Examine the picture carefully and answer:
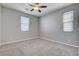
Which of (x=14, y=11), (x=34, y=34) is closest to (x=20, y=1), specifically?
(x=14, y=11)

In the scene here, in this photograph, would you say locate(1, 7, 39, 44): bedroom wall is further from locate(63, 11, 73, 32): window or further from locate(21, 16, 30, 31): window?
locate(63, 11, 73, 32): window

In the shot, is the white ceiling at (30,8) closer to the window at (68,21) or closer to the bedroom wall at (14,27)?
the bedroom wall at (14,27)

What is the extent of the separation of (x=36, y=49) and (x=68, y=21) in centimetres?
88

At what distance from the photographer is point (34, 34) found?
1559 mm

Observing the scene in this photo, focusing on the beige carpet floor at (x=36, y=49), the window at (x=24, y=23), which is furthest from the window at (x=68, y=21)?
the window at (x=24, y=23)

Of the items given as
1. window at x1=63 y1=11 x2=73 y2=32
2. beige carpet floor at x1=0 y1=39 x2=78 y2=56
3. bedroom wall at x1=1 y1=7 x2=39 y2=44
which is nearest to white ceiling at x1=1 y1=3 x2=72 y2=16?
bedroom wall at x1=1 y1=7 x2=39 y2=44

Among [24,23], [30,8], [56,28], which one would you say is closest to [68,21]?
[56,28]

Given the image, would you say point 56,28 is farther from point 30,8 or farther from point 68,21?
point 30,8

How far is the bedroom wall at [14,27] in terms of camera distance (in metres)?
1.42

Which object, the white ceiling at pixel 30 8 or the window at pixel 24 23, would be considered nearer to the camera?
the white ceiling at pixel 30 8

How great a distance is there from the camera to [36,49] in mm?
1484

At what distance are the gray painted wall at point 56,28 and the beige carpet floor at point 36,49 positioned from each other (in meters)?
0.14

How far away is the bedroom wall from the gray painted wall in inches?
7.0

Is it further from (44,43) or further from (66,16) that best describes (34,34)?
(66,16)
